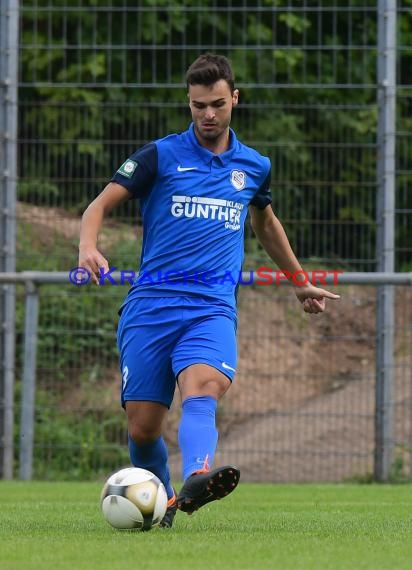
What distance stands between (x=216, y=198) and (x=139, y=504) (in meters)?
1.43

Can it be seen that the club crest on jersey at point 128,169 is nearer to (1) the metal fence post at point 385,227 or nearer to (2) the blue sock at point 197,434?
(2) the blue sock at point 197,434

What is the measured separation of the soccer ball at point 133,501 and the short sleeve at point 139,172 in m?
1.28

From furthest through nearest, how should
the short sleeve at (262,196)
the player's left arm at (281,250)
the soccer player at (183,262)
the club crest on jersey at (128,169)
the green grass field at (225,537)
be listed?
the player's left arm at (281,250)
the short sleeve at (262,196)
the club crest on jersey at (128,169)
the soccer player at (183,262)
the green grass field at (225,537)

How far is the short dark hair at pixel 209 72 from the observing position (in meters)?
5.96

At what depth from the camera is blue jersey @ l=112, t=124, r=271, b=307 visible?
6.00 metres

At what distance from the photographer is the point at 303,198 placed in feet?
36.9

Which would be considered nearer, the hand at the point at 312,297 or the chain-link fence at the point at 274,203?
the hand at the point at 312,297

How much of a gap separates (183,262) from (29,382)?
5136 millimetres

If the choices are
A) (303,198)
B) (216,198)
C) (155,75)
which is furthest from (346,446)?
(216,198)

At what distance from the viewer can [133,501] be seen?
5562mm

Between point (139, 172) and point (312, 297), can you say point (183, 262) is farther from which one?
point (312, 297)

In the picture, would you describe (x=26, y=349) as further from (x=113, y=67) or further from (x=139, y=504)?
(x=139, y=504)

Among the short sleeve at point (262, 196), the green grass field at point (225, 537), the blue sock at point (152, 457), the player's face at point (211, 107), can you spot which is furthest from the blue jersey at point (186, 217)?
the green grass field at point (225, 537)

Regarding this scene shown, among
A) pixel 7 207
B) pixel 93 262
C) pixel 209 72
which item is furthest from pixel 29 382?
pixel 93 262
